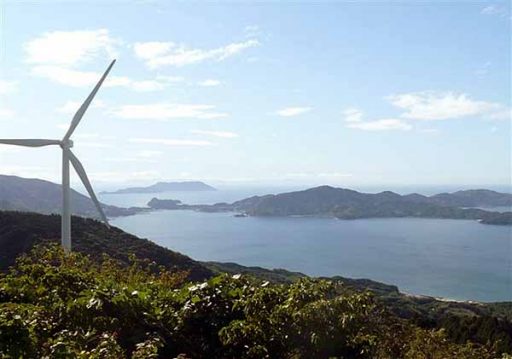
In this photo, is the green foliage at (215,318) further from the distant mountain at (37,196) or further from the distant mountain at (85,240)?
the distant mountain at (37,196)

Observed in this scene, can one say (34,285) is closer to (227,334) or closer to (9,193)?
(227,334)

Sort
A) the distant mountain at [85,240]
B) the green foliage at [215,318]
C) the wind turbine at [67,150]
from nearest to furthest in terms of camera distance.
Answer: the green foliage at [215,318]
the wind turbine at [67,150]
the distant mountain at [85,240]

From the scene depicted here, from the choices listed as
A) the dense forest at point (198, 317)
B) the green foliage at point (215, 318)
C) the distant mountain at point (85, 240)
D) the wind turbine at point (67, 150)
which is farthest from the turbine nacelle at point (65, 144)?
the distant mountain at point (85, 240)

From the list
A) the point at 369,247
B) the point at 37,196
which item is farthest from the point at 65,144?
the point at 37,196

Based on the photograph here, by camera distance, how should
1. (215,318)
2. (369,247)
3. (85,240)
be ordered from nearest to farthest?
1. (215,318)
2. (85,240)
3. (369,247)

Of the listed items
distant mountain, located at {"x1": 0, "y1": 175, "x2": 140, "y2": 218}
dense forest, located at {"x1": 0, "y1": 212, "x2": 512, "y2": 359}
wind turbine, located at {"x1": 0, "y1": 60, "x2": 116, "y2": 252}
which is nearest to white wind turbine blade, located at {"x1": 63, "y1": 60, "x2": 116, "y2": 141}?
wind turbine, located at {"x1": 0, "y1": 60, "x2": 116, "y2": 252}

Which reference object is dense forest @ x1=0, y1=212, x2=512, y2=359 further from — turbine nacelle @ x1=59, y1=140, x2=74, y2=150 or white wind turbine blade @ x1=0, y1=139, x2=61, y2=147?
turbine nacelle @ x1=59, y1=140, x2=74, y2=150

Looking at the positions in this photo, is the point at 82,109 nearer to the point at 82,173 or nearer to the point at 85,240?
the point at 82,173
